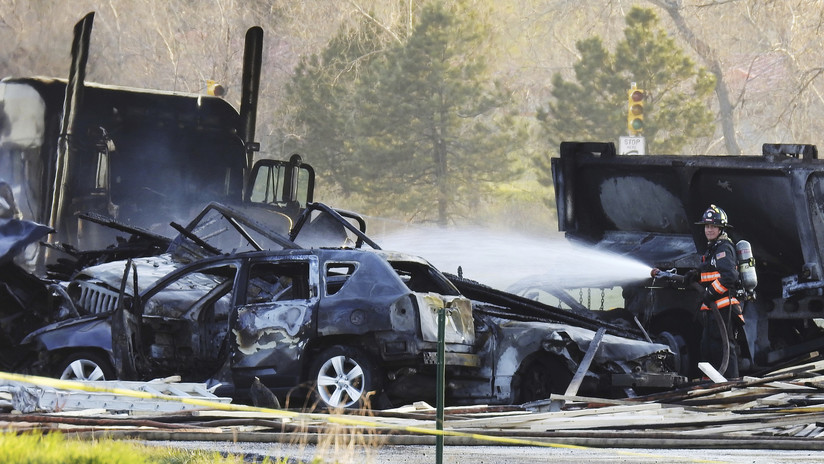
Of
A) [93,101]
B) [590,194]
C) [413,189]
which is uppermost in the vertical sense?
[413,189]

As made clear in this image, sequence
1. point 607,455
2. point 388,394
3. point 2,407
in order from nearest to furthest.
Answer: point 607,455, point 2,407, point 388,394

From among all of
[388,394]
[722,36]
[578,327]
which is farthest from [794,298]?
[722,36]

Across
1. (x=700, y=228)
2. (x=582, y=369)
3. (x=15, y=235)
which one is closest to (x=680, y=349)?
(x=700, y=228)

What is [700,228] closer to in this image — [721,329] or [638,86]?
[721,329]

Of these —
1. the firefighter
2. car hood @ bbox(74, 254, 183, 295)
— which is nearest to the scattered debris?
the firefighter

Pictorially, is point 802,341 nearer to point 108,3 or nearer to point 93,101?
point 93,101

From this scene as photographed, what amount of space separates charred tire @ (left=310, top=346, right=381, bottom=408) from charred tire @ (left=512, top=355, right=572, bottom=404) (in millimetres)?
1282

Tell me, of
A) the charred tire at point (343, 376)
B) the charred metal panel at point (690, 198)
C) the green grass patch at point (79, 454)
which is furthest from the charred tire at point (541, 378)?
the green grass patch at point (79, 454)

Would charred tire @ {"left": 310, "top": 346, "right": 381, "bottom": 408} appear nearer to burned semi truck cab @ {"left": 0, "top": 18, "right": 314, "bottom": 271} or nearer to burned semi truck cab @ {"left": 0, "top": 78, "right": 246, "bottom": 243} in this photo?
burned semi truck cab @ {"left": 0, "top": 18, "right": 314, "bottom": 271}

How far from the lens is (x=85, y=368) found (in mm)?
11422

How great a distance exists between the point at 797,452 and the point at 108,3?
160 feet

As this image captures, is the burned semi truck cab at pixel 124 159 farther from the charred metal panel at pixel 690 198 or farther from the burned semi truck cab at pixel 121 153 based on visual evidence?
the charred metal panel at pixel 690 198

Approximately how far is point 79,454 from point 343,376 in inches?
173

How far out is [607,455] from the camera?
26.7ft
